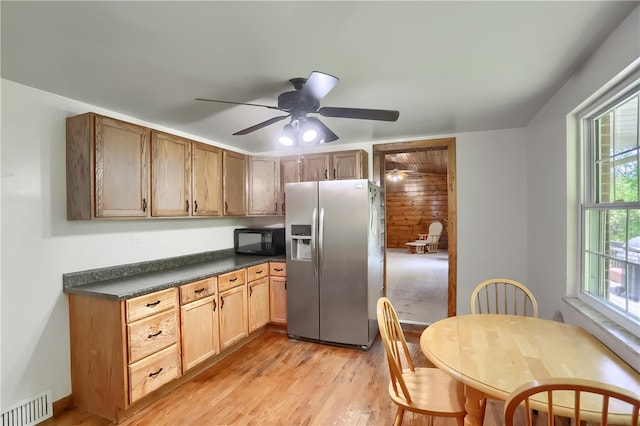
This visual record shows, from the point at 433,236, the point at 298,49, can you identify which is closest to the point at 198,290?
the point at 298,49

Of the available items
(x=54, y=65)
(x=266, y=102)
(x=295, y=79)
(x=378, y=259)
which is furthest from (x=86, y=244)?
(x=378, y=259)

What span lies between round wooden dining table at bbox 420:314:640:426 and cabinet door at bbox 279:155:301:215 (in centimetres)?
250

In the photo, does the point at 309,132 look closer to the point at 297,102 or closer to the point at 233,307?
the point at 297,102

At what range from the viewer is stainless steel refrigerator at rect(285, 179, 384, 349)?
3139mm

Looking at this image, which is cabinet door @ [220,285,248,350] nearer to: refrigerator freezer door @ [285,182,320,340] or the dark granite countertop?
the dark granite countertop

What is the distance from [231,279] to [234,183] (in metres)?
1.17

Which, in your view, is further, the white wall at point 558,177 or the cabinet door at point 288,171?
the cabinet door at point 288,171

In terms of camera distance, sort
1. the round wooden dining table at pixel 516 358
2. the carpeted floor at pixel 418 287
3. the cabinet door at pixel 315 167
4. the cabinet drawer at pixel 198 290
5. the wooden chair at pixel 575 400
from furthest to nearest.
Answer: the carpeted floor at pixel 418 287 < the cabinet door at pixel 315 167 < the cabinet drawer at pixel 198 290 < the round wooden dining table at pixel 516 358 < the wooden chair at pixel 575 400

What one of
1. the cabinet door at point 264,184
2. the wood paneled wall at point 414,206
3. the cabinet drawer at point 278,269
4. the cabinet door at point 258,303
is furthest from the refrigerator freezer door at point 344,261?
the wood paneled wall at point 414,206

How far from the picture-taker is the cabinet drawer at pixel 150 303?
6.89 ft

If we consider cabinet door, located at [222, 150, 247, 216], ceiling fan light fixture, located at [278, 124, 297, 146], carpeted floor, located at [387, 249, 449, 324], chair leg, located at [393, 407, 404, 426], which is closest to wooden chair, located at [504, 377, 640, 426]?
chair leg, located at [393, 407, 404, 426]

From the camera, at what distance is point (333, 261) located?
323 centimetres

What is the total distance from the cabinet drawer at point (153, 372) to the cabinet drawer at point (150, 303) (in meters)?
0.32

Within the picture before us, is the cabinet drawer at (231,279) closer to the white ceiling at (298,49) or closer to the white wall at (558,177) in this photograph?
the white ceiling at (298,49)
